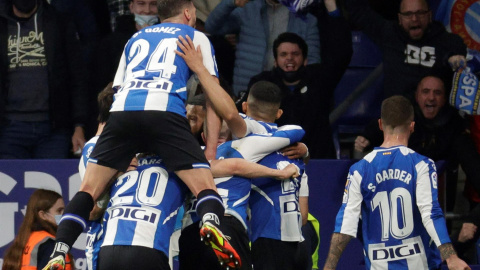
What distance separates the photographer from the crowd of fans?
32.6 ft

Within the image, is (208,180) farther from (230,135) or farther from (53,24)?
(53,24)

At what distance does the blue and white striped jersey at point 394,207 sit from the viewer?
790cm

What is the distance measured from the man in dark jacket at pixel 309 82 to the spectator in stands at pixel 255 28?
33cm

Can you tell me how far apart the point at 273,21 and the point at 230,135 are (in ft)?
9.63

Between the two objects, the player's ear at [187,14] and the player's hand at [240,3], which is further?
the player's hand at [240,3]

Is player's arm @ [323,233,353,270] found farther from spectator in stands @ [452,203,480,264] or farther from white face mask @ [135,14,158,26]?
white face mask @ [135,14,158,26]

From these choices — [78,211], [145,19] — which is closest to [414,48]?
[145,19]

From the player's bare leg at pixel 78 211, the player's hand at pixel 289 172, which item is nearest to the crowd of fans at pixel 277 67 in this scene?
the player's hand at pixel 289 172

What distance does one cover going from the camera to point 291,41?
10039 mm

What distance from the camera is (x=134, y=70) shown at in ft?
22.1

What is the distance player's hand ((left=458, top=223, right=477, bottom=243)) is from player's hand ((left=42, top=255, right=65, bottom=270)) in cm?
429

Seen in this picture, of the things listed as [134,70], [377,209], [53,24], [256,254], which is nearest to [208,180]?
[134,70]

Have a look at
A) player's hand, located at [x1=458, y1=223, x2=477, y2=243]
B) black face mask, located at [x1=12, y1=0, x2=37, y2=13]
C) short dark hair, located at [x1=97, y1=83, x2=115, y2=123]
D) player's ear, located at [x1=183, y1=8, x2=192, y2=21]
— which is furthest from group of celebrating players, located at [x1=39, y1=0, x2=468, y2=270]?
black face mask, located at [x1=12, y1=0, x2=37, y2=13]

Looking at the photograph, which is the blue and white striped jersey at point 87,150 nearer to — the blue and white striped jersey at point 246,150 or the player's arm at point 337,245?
the blue and white striped jersey at point 246,150
